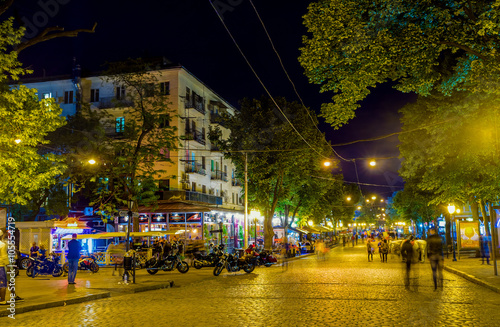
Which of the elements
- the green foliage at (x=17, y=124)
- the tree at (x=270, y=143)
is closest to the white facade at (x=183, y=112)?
the tree at (x=270, y=143)

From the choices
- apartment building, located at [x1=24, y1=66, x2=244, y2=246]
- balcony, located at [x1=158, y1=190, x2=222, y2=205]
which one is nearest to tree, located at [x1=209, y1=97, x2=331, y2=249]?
apartment building, located at [x1=24, y1=66, x2=244, y2=246]

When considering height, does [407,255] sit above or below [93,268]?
above

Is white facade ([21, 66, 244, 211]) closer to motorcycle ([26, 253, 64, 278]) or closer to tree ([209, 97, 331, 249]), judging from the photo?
tree ([209, 97, 331, 249])

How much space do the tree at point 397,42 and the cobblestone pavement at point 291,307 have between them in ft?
21.6

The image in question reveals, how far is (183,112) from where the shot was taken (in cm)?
4378

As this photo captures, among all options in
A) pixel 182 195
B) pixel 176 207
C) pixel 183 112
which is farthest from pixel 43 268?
pixel 183 112

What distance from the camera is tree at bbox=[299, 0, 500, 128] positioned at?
13609mm

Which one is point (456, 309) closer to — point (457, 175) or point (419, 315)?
point (419, 315)

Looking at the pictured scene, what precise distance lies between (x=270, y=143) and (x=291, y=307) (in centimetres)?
2794

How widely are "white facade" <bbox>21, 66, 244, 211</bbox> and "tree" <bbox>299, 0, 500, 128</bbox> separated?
81.3 ft

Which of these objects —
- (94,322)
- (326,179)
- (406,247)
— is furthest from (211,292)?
(326,179)

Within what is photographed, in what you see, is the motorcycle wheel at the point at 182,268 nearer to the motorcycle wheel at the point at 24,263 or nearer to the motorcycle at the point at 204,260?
the motorcycle at the point at 204,260

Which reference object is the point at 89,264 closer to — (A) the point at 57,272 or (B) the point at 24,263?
(A) the point at 57,272

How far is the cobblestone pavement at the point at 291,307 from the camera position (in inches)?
390
